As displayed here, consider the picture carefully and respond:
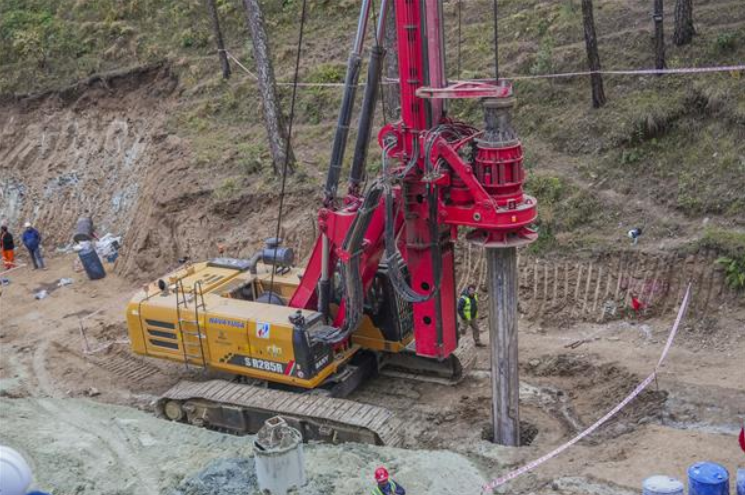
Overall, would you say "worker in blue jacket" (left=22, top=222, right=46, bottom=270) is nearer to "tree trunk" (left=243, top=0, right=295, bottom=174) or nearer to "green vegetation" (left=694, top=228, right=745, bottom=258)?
"tree trunk" (left=243, top=0, right=295, bottom=174)

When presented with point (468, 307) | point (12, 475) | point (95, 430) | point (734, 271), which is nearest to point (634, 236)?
point (734, 271)

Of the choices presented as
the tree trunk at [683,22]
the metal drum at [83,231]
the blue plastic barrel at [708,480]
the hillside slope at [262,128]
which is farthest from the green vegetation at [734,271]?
the metal drum at [83,231]

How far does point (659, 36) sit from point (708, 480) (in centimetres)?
1141

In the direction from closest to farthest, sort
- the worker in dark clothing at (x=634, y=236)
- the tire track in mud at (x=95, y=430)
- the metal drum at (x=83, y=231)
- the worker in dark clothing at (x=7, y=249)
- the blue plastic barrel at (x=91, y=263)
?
the tire track in mud at (x=95, y=430) → the worker in dark clothing at (x=634, y=236) → the blue plastic barrel at (x=91, y=263) → the worker in dark clothing at (x=7, y=249) → the metal drum at (x=83, y=231)

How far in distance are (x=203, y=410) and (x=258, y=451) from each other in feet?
10.0

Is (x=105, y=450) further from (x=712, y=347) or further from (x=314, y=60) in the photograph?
(x=314, y=60)

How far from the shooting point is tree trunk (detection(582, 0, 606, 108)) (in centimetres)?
1722

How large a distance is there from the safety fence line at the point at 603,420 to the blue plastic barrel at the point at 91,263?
12060mm

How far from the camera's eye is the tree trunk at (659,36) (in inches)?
687

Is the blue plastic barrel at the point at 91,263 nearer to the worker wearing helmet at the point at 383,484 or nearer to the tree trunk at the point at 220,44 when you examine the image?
the tree trunk at the point at 220,44

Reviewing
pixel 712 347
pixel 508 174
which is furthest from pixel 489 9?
pixel 508 174

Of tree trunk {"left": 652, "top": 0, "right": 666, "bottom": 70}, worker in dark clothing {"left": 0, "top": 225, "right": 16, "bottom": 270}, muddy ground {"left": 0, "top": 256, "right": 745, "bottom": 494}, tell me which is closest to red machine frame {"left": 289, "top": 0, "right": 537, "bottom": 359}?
muddy ground {"left": 0, "top": 256, "right": 745, "bottom": 494}

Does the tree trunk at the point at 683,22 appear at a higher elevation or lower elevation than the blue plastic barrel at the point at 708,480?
higher

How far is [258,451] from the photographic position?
387 inches
